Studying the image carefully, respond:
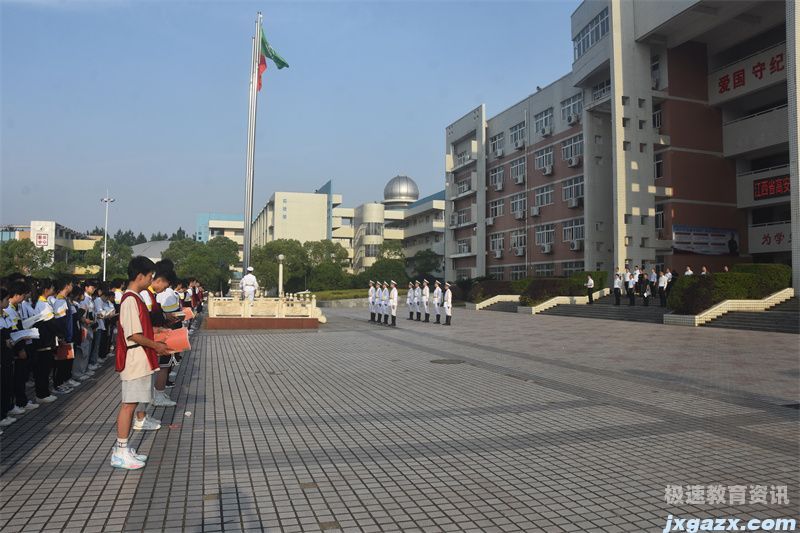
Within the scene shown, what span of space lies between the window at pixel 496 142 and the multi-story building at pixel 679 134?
31.2 ft

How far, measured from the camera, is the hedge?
20.2m

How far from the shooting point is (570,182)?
37.8 metres

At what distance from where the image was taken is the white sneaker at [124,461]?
185 inches

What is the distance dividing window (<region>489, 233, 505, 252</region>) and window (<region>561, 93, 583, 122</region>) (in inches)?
440

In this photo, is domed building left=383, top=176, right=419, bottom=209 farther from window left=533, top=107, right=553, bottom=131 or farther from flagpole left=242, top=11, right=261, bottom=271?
flagpole left=242, top=11, right=261, bottom=271

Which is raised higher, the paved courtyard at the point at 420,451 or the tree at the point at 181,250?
the tree at the point at 181,250

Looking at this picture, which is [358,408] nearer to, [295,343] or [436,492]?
[436,492]

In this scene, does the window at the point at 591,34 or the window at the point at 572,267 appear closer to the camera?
the window at the point at 591,34

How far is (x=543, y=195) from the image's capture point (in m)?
41.1

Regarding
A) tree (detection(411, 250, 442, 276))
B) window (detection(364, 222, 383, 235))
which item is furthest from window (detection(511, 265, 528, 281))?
window (detection(364, 222, 383, 235))

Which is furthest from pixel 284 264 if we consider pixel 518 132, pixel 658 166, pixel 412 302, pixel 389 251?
pixel 658 166

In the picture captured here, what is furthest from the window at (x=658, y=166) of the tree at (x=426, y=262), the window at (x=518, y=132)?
the tree at (x=426, y=262)

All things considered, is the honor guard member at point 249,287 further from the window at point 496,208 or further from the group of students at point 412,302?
the window at point 496,208

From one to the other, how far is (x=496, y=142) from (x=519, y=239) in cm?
914
